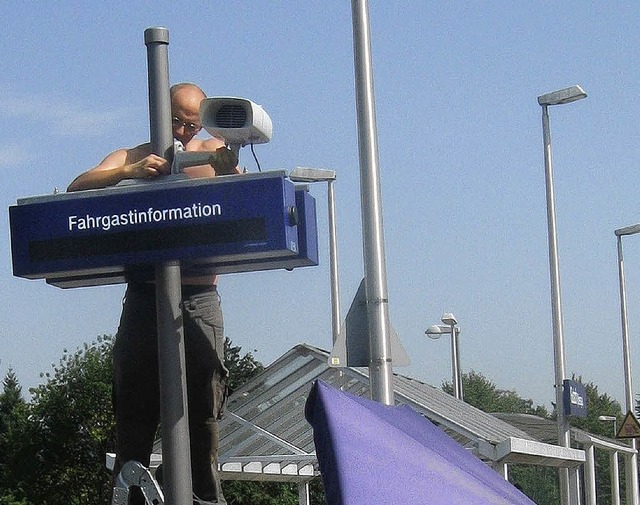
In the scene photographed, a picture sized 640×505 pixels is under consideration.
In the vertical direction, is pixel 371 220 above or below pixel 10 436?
above

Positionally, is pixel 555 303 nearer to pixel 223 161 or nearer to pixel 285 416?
pixel 285 416

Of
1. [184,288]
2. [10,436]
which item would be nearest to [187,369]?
[184,288]

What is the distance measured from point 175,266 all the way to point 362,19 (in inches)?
402

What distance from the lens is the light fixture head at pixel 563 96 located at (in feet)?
82.7

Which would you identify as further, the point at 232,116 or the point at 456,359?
the point at 456,359

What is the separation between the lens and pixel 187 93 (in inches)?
194

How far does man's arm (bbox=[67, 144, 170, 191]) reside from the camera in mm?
4430

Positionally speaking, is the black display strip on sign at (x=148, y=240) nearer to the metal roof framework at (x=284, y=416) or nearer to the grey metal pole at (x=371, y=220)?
the grey metal pole at (x=371, y=220)

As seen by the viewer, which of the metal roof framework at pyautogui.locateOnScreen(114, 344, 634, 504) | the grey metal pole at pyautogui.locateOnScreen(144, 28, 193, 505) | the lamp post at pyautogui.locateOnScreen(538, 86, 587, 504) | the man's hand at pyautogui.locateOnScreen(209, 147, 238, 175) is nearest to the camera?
the grey metal pole at pyautogui.locateOnScreen(144, 28, 193, 505)

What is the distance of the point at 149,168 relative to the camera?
4.43 metres

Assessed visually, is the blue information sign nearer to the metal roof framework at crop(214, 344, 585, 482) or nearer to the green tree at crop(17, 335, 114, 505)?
the metal roof framework at crop(214, 344, 585, 482)

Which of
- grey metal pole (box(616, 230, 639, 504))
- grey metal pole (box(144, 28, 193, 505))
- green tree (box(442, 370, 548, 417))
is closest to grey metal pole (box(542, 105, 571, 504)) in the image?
grey metal pole (box(616, 230, 639, 504))

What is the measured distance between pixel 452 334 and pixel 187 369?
96.2ft

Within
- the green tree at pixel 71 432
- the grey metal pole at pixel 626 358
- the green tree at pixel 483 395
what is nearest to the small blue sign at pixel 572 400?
the grey metal pole at pixel 626 358
